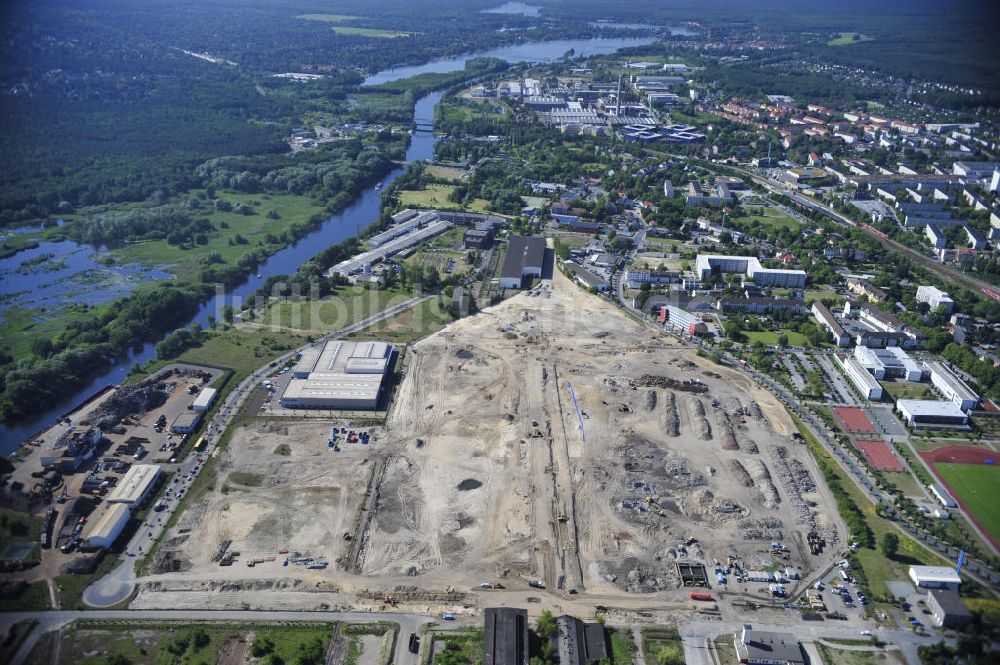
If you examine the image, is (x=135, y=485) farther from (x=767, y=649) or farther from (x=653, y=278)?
(x=653, y=278)

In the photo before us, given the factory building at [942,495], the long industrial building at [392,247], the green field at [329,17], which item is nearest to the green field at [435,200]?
the long industrial building at [392,247]

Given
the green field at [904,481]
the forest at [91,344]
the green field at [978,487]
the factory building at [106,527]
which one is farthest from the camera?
the forest at [91,344]

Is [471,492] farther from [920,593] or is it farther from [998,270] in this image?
[998,270]

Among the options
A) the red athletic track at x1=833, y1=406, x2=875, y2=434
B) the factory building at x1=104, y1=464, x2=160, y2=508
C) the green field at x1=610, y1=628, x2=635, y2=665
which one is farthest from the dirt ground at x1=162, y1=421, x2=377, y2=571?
the red athletic track at x1=833, y1=406, x2=875, y2=434

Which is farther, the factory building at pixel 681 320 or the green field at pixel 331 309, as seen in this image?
the green field at pixel 331 309

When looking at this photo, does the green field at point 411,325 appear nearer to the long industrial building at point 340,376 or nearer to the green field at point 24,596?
the long industrial building at point 340,376

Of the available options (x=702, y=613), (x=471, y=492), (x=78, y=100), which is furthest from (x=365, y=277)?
(x=78, y=100)

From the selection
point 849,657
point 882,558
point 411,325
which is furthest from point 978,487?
point 411,325
